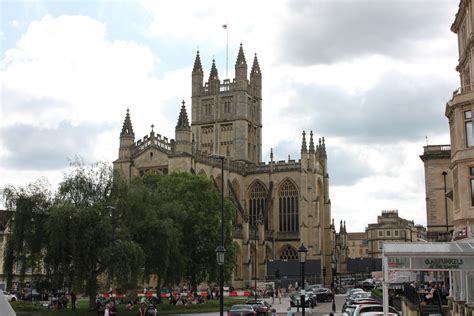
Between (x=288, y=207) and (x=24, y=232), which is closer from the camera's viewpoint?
(x=24, y=232)

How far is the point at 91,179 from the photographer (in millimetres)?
41625

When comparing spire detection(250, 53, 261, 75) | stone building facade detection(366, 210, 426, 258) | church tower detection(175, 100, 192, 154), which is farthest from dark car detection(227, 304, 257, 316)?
stone building facade detection(366, 210, 426, 258)

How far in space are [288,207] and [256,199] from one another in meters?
4.67

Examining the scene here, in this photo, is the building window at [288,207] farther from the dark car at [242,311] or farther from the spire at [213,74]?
the dark car at [242,311]

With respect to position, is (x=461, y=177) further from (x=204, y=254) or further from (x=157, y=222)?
(x=204, y=254)

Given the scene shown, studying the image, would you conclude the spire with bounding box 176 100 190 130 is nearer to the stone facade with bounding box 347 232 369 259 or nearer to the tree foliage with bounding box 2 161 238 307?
the tree foliage with bounding box 2 161 238 307

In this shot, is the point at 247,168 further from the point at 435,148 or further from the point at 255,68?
the point at 435,148

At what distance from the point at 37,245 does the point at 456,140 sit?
24688 millimetres

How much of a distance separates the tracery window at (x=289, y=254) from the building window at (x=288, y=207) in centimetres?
268

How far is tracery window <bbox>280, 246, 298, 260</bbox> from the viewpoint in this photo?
287ft

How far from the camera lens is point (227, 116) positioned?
327 feet

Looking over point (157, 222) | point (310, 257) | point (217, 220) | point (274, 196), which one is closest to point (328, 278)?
point (310, 257)

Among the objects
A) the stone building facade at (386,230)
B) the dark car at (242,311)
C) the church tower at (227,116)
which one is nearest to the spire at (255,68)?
the church tower at (227,116)

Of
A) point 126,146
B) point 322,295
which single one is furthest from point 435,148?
point 126,146
